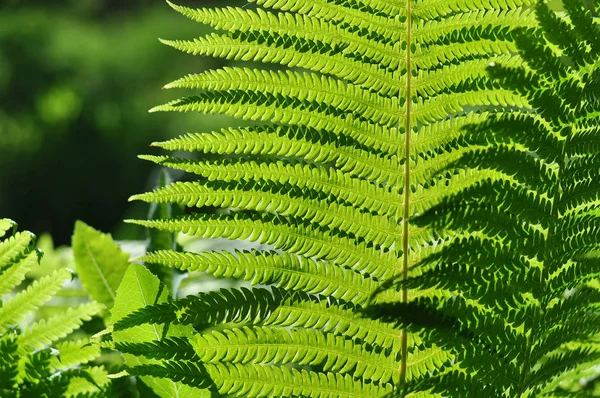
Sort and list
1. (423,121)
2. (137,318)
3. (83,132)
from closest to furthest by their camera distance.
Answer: (137,318) < (423,121) < (83,132)

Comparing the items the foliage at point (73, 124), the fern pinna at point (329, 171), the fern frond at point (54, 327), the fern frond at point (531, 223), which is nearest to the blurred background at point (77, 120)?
the foliage at point (73, 124)

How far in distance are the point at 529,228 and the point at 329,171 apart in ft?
0.76

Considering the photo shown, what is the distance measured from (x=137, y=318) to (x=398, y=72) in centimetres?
42

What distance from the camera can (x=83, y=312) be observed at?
0.95 meters

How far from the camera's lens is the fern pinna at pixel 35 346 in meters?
0.87

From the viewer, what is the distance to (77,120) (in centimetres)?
668

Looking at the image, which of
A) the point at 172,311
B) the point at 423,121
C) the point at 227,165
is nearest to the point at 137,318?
the point at 172,311

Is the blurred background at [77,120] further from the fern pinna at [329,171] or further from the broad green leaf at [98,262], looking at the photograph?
the fern pinna at [329,171]

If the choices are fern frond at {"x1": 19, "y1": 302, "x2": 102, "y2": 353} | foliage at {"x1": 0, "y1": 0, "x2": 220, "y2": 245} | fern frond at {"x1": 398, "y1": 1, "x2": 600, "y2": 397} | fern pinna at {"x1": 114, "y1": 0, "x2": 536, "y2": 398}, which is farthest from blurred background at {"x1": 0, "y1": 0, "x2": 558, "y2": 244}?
fern frond at {"x1": 398, "y1": 1, "x2": 600, "y2": 397}

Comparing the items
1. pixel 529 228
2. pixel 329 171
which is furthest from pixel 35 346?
pixel 529 228

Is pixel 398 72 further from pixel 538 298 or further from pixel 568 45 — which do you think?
pixel 538 298

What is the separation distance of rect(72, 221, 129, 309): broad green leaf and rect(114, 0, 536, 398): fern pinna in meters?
0.35

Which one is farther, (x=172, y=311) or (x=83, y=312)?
(x=83, y=312)

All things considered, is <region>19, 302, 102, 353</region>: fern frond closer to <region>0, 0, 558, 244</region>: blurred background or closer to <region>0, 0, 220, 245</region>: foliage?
<region>0, 0, 558, 244</region>: blurred background
